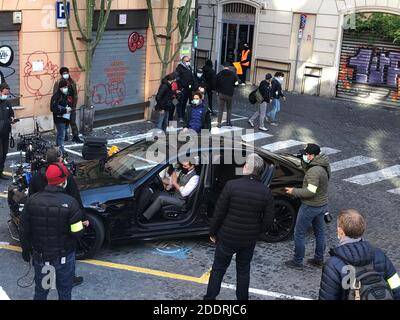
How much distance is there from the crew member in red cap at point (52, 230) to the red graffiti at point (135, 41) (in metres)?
10.6

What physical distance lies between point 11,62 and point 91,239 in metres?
7.18

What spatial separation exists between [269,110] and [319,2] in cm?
562

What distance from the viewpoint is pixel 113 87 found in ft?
51.5

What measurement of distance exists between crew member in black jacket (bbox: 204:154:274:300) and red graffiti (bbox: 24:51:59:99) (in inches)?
346

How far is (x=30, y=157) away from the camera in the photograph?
9.73 m

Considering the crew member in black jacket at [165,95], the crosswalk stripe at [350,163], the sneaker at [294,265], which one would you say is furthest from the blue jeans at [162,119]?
the sneaker at [294,265]

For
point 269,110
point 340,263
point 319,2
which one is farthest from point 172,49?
point 340,263

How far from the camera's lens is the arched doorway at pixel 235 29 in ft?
77.7

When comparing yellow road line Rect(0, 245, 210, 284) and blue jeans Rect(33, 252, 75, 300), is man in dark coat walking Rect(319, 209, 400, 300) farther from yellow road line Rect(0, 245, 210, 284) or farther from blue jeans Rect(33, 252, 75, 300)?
yellow road line Rect(0, 245, 210, 284)

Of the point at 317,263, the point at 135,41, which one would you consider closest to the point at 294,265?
the point at 317,263

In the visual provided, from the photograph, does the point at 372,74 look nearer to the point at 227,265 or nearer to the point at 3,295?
the point at 227,265

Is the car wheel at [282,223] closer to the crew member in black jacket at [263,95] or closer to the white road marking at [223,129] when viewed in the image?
the white road marking at [223,129]

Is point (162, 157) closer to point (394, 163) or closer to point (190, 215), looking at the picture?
point (190, 215)

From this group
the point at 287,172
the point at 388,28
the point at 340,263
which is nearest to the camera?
the point at 340,263
